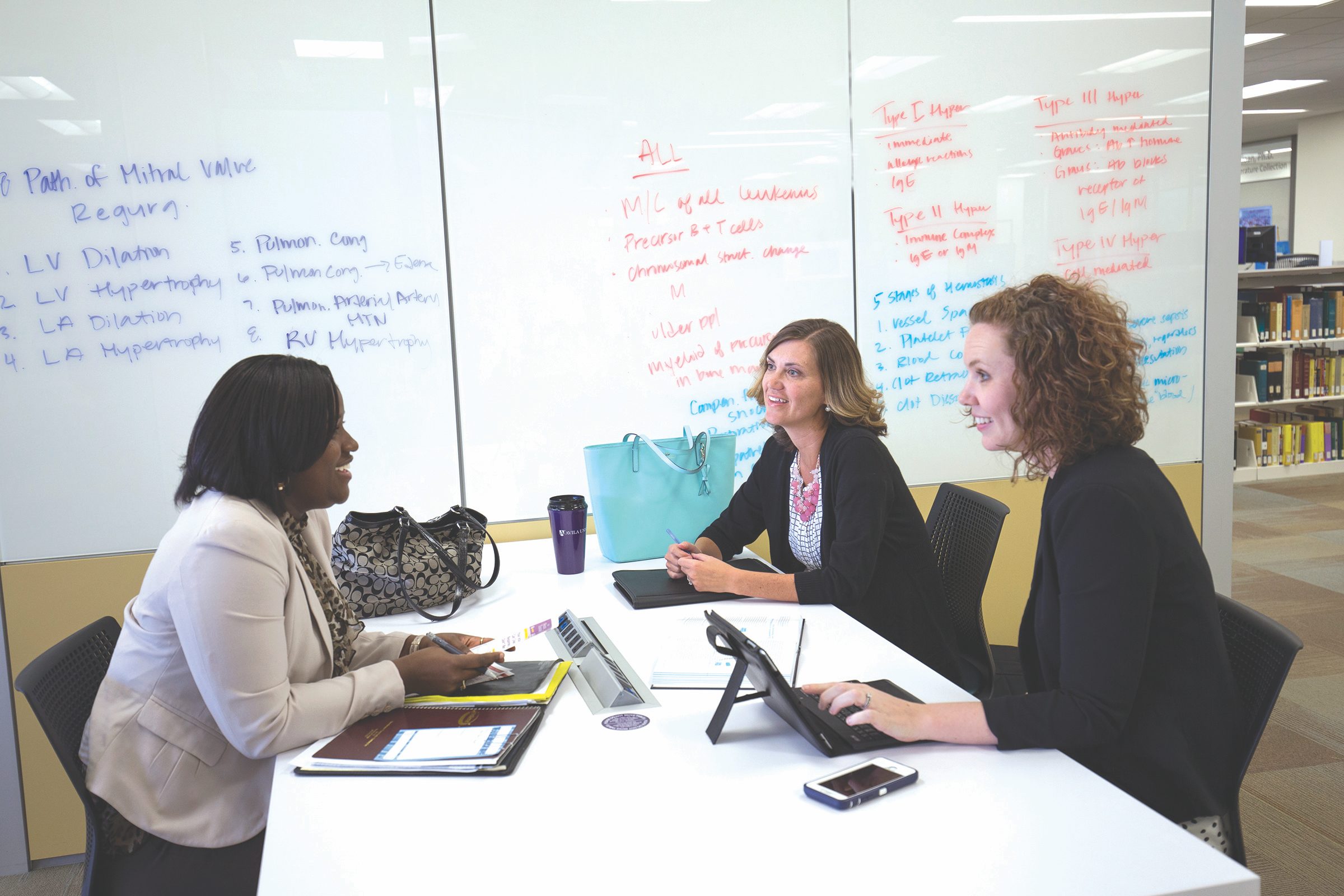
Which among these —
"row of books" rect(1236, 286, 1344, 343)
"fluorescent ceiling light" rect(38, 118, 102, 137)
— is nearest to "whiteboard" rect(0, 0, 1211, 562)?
"fluorescent ceiling light" rect(38, 118, 102, 137)

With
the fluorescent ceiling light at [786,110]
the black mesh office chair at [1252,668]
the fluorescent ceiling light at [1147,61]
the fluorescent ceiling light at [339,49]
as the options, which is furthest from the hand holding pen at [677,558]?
the fluorescent ceiling light at [1147,61]

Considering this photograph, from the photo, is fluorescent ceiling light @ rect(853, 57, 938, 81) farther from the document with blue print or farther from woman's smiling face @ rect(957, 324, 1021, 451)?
the document with blue print

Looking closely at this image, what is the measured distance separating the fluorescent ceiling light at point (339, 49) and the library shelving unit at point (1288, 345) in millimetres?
6608

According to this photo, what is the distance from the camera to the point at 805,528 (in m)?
2.30

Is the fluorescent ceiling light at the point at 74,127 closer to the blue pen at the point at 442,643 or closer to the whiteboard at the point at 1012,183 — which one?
the blue pen at the point at 442,643

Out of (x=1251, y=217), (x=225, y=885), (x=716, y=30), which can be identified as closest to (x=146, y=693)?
(x=225, y=885)

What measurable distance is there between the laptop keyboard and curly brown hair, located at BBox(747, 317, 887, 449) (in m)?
1.01

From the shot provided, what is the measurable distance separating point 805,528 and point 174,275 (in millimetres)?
1881

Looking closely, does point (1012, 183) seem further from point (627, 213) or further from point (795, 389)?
point (795, 389)

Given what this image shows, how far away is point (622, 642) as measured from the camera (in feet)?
5.89

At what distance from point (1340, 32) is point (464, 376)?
768cm

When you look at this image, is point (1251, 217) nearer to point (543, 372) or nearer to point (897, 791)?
point (543, 372)

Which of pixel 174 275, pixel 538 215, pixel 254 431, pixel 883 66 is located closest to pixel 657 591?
pixel 254 431

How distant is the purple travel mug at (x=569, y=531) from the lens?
2312mm
